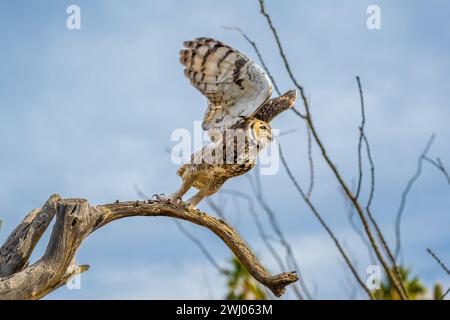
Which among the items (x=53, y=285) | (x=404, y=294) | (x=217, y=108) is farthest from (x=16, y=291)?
(x=404, y=294)

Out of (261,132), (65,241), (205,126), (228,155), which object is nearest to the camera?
(65,241)

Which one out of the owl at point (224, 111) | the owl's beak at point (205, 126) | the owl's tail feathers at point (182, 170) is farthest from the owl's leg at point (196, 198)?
the owl's beak at point (205, 126)

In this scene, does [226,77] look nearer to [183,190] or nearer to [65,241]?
[183,190]

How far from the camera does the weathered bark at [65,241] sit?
3498mm

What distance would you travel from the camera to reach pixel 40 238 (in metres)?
3.90

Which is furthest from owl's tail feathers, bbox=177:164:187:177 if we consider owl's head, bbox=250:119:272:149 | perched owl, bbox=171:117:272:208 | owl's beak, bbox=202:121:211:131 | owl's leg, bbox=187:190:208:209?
→ owl's head, bbox=250:119:272:149

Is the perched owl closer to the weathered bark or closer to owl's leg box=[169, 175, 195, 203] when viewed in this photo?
owl's leg box=[169, 175, 195, 203]

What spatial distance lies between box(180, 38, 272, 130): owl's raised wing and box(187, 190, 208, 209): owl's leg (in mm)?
430

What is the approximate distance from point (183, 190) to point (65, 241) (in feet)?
2.57

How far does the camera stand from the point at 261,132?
12.4 ft

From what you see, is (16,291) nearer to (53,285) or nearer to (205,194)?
(53,285)

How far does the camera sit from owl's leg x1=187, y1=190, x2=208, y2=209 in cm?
390

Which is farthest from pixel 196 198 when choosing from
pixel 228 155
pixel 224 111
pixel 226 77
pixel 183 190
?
pixel 226 77

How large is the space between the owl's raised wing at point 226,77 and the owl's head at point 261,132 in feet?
0.25
